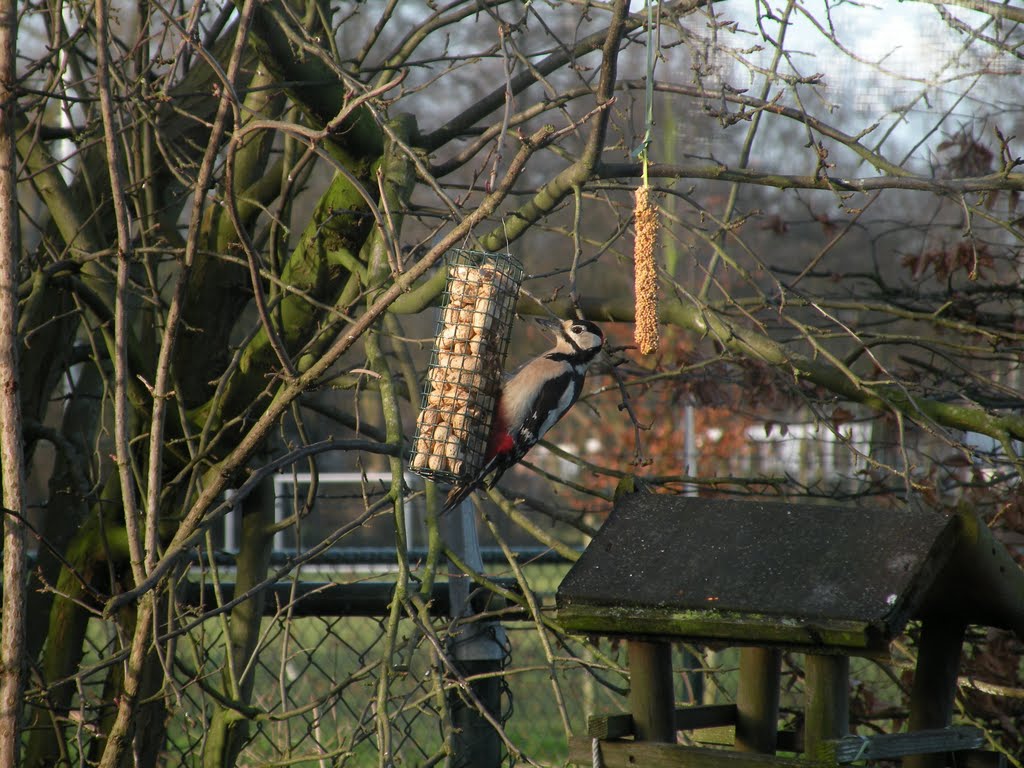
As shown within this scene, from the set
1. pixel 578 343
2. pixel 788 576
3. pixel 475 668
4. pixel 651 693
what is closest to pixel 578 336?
pixel 578 343

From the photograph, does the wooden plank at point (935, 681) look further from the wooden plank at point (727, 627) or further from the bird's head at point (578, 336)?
the bird's head at point (578, 336)

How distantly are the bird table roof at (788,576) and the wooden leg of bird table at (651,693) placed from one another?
17cm

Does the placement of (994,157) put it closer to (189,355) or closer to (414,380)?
(414,380)

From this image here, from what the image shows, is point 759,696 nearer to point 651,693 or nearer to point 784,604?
point 651,693

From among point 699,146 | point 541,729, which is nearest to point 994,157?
point 699,146

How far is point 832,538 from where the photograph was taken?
212 cm

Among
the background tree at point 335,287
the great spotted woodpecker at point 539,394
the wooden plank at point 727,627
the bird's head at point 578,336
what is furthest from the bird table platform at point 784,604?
the bird's head at point 578,336

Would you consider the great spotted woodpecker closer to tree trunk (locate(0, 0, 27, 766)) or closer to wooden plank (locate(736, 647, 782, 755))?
wooden plank (locate(736, 647, 782, 755))

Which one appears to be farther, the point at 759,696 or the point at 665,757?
the point at 759,696

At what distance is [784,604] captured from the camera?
1.99m

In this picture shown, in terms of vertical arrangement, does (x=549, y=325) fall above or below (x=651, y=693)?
above

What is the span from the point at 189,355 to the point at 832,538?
2.37m

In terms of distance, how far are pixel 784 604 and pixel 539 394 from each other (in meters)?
1.78

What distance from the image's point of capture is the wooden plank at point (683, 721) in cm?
220
